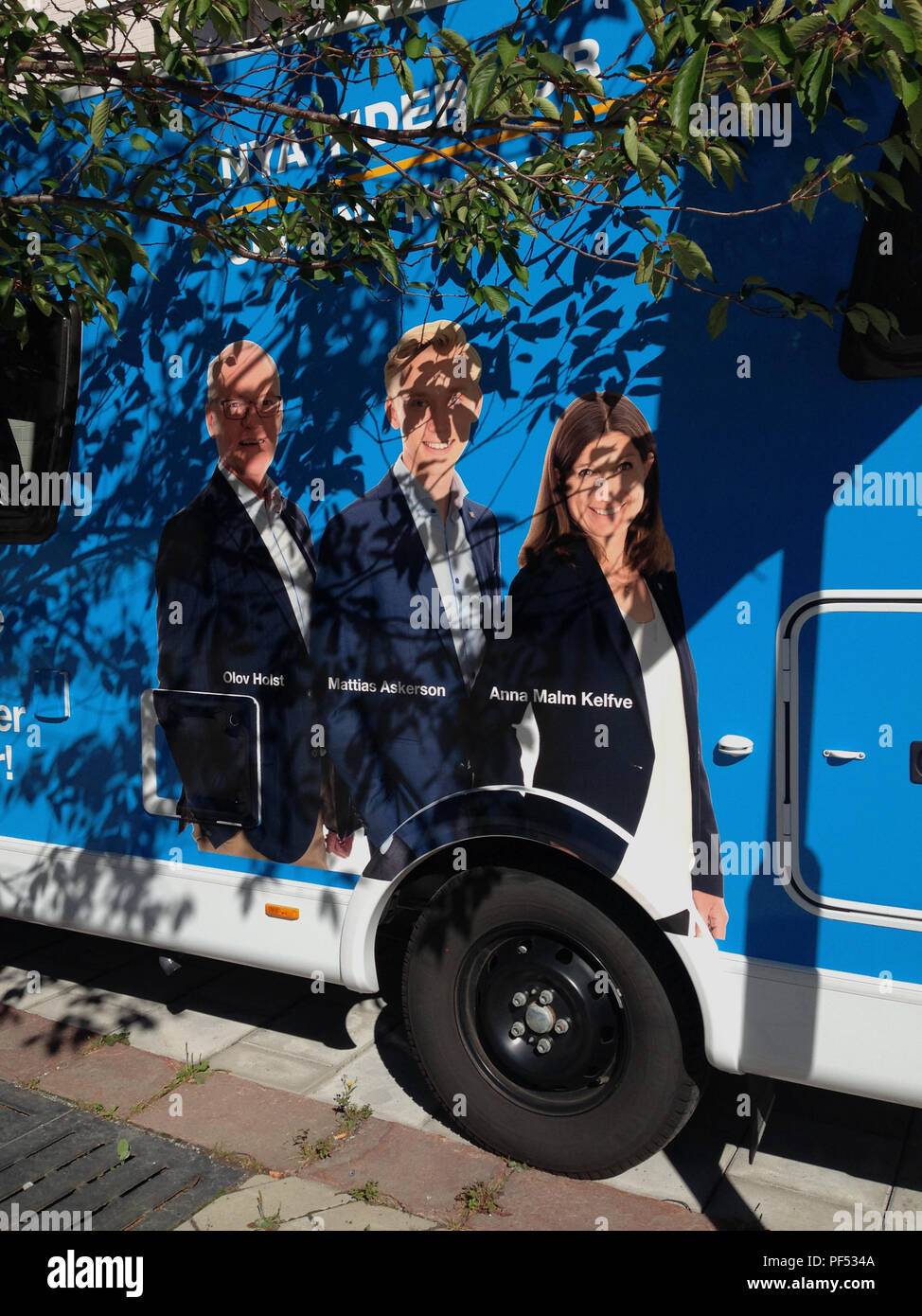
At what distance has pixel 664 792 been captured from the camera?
320 cm

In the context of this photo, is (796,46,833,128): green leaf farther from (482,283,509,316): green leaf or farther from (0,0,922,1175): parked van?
(482,283,509,316): green leaf

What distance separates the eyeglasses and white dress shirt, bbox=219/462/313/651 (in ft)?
0.77

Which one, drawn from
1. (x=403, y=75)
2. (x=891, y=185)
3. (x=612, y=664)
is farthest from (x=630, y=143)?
(x=612, y=664)

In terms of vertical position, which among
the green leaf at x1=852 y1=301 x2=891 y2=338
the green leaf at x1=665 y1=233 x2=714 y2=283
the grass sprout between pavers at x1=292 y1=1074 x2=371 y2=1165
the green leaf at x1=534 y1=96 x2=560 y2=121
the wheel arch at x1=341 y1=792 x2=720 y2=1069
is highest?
the green leaf at x1=534 y1=96 x2=560 y2=121

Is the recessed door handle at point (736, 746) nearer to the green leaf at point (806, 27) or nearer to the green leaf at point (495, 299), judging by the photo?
the green leaf at point (495, 299)

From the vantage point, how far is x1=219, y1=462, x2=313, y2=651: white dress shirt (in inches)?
150

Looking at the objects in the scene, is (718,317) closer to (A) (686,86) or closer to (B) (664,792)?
(A) (686,86)

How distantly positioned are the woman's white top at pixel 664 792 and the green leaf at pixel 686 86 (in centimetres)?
135

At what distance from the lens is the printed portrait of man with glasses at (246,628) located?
3828mm

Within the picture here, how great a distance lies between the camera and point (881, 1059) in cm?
291

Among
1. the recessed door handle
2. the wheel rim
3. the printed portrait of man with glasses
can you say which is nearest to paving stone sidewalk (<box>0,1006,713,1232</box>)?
the wheel rim

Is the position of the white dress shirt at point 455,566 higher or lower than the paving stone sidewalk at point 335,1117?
higher

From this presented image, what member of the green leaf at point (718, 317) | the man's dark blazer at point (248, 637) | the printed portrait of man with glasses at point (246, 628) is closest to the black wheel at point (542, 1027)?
the printed portrait of man with glasses at point (246, 628)
